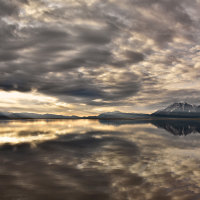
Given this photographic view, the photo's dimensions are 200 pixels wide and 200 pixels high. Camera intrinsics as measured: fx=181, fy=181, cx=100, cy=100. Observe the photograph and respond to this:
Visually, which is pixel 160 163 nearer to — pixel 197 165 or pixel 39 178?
pixel 197 165

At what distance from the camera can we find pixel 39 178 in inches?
519

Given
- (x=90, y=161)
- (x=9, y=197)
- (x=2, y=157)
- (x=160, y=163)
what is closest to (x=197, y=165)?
(x=160, y=163)

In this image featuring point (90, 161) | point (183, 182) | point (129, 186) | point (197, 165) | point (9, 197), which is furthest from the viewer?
point (90, 161)

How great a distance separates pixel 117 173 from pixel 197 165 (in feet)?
26.4

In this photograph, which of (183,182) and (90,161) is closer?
(183,182)

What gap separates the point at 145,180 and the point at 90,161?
701 centimetres

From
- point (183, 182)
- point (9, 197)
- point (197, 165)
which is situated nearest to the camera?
point (9, 197)

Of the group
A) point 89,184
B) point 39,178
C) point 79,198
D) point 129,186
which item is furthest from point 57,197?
point 129,186

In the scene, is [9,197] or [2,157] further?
[2,157]

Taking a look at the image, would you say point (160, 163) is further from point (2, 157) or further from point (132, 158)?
point (2, 157)

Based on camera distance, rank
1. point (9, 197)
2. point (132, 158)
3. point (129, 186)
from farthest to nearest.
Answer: point (132, 158) < point (129, 186) < point (9, 197)

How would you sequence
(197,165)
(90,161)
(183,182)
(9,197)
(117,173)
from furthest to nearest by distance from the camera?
(90,161) → (197,165) → (117,173) → (183,182) → (9,197)

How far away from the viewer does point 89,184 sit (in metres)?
12.2

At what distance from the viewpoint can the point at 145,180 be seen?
12898 millimetres
